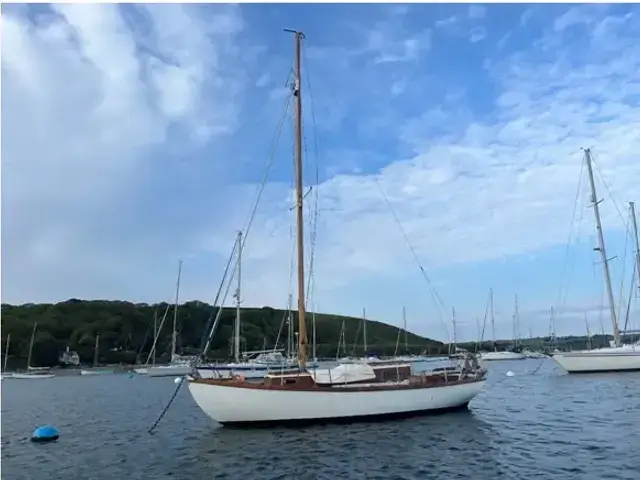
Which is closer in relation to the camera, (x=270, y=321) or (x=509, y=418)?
(x=509, y=418)

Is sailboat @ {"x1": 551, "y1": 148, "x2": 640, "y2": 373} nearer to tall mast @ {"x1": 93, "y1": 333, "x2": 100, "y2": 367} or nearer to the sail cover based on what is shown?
the sail cover

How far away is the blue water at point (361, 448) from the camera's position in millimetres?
16234

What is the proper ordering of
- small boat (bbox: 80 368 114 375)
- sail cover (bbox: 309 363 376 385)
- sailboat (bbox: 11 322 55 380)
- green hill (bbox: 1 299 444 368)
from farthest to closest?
green hill (bbox: 1 299 444 368) → small boat (bbox: 80 368 114 375) → sailboat (bbox: 11 322 55 380) → sail cover (bbox: 309 363 376 385)

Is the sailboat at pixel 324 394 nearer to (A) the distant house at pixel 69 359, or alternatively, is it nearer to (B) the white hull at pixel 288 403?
(B) the white hull at pixel 288 403

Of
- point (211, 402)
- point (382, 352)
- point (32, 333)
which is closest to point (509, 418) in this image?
point (211, 402)

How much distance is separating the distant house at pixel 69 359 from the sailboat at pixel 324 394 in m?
105

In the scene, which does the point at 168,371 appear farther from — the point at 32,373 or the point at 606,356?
the point at 606,356

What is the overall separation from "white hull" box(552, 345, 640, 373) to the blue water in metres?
19.6

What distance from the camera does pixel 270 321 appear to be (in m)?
178

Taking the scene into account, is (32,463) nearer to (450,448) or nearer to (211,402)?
(211,402)

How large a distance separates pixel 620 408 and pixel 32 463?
87.7 ft

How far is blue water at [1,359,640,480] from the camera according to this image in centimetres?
1623

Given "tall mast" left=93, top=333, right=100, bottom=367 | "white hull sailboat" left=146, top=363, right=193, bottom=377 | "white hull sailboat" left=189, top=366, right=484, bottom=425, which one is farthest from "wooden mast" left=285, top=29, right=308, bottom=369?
"tall mast" left=93, top=333, right=100, bottom=367

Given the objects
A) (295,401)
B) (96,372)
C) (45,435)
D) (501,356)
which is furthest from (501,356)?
A: (45,435)
